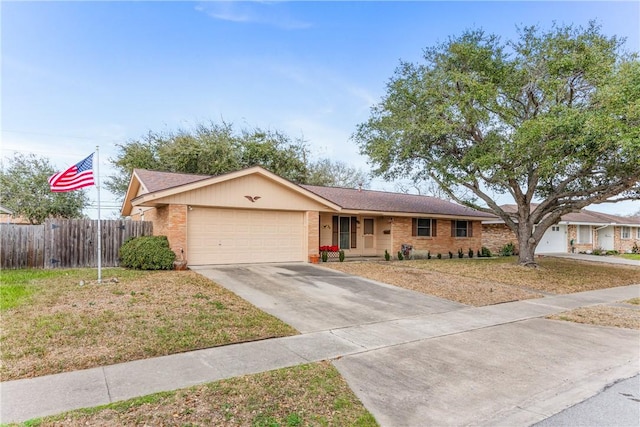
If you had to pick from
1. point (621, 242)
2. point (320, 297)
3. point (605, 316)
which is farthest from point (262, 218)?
point (621, 242)

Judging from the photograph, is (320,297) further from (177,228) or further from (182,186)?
(182,186)

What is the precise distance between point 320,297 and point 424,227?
13.2 m

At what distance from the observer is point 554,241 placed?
88.2 feet

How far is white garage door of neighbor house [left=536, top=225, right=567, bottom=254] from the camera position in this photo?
26234 millimetres

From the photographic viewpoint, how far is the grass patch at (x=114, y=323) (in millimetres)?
4773

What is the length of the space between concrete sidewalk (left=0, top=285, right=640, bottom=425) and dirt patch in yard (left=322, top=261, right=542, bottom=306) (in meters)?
2.29

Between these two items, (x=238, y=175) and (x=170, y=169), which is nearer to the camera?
(x=238, y=175)

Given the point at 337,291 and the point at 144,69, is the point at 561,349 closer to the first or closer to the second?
the point at 337,291

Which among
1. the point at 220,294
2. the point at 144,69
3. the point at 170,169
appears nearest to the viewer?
the point at 220,294

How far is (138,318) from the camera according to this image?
6336 mm

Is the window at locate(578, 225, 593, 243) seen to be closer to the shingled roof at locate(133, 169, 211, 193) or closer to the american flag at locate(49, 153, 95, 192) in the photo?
the shingled roof at locate(133, 169, 211, 193)

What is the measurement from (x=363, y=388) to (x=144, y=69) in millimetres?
14686

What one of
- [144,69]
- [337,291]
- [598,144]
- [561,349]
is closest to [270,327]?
[337,291]

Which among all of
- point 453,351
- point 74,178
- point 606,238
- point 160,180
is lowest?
point 453,351
